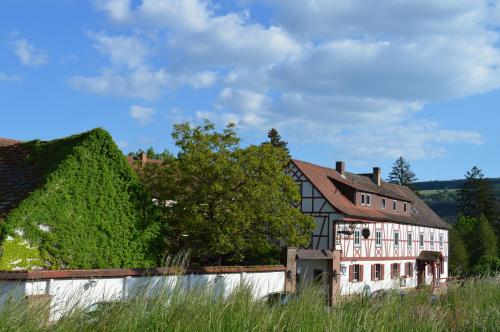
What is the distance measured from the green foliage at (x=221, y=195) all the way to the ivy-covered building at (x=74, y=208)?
340 centimetres

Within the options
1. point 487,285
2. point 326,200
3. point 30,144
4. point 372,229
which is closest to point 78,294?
point 487,285

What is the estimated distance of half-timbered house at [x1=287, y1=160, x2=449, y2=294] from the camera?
38281 millimetres

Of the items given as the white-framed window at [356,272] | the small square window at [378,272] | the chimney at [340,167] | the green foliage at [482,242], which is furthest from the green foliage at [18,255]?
the green foliage at [482,242]

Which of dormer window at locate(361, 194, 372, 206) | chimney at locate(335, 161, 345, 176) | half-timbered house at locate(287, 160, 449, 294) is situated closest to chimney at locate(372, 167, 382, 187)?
half-timbered house at locate(287, 160, 449, 294)

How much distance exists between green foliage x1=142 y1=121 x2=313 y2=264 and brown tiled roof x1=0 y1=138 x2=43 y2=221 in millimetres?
6058

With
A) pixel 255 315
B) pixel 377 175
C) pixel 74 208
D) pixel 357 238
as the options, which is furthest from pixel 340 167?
pixel 255 315

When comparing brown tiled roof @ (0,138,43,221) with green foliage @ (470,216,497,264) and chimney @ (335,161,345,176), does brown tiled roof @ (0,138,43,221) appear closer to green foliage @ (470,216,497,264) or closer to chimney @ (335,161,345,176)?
chimney @ (335,161,345,176)

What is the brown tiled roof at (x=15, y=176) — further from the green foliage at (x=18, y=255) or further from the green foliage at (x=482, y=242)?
the green foliage at (x=482, y=242)

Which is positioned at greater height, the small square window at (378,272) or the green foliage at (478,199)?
the green foliage at (478,199)

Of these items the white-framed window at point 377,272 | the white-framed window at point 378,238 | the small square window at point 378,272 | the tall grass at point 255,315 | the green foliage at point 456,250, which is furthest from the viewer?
the green foliage at point 456,250

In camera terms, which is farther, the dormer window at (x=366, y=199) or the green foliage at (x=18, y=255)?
the dormer window at (x=366, y=199)

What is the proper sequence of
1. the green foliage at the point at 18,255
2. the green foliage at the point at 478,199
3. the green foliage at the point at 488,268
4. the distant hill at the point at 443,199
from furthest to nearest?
the distant hill at the point at 443,199, the green foliage at the point at 478,199, the green foliage at the point at 18,255, the green foliage at the point at 488,268

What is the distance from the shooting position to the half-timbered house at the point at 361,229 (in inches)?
1507

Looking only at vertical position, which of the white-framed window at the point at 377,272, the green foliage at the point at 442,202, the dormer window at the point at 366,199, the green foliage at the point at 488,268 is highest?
the green foliage at the point at 442,202
